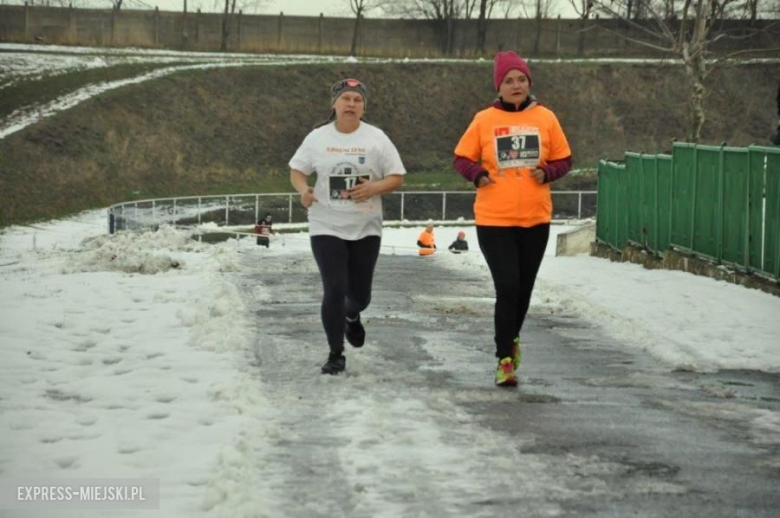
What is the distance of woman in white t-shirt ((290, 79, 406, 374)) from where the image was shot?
31.4 feet

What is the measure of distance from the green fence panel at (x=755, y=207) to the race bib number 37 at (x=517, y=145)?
710cm

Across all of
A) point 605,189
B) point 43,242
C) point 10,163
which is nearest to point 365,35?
point 10,163

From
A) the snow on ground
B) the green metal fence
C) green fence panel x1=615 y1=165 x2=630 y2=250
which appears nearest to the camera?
the snow on ground

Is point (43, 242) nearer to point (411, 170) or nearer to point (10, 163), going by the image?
point (10, 163)

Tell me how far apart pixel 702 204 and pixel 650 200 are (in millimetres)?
3053

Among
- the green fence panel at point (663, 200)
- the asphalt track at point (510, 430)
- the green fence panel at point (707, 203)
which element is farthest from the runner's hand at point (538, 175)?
the green fence panel at point (663, 200)

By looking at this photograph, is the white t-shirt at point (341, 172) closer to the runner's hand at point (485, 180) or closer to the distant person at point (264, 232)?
the runner's hand at point (485, 180)

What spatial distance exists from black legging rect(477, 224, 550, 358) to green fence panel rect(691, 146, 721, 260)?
8560mm

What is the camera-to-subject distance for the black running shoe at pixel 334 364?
945 centimetres

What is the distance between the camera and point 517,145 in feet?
30.7

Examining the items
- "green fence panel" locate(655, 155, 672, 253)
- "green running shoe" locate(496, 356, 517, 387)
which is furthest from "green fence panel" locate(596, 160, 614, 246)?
"green running shoe" locate(496, 356, 517, 387)

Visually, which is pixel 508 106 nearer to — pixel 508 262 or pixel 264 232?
pixel 508 262

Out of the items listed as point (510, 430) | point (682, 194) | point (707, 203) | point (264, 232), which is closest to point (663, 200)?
point (682, 194)

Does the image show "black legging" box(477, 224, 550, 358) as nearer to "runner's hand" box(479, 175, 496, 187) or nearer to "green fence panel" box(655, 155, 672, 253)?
"runner's hand" box(479, 175, 496, 187)
